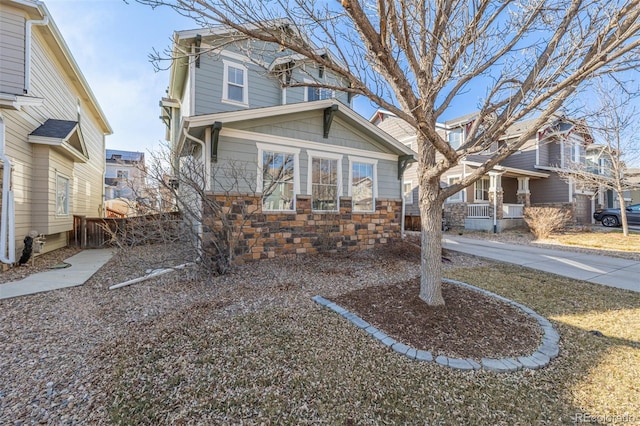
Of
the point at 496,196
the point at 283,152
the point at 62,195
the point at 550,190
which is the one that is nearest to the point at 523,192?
the point at 550,190

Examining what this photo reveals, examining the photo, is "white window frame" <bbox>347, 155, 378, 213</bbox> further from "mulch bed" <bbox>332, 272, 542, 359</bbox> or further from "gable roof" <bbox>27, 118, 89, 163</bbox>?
"gable roof" <bbox>27, 118, 89, 163</bbox>

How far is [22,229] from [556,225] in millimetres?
18906

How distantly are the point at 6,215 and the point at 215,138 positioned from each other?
15.7 feet

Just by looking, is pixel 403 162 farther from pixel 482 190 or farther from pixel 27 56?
pixel 27 56

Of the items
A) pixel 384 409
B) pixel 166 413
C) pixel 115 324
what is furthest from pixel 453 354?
pixel 115 324

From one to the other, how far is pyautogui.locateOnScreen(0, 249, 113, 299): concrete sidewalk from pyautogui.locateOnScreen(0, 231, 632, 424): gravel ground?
10.2 inches

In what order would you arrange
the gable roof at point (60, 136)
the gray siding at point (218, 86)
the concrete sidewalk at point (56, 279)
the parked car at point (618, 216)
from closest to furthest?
the concrete sidewalk at point (56, 279) → the gable roof at point (60, 136) → the gray siding at point (218, 86) → the parked car at point (618, 216)

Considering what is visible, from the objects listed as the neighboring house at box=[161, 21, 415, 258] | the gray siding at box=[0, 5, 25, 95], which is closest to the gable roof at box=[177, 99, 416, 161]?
the neighboring house at box=[161, 21, 415, 258]

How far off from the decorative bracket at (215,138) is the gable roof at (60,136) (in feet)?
15.6

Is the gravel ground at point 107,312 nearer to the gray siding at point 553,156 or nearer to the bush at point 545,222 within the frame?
the bush at point 545,222

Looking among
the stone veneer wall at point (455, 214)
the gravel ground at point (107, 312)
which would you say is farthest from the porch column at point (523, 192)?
the gravel ground at point (107, 312)

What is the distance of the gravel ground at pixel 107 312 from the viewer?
2270 millimetres

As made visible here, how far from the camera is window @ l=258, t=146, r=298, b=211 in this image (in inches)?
272

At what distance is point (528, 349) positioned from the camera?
294 cm
